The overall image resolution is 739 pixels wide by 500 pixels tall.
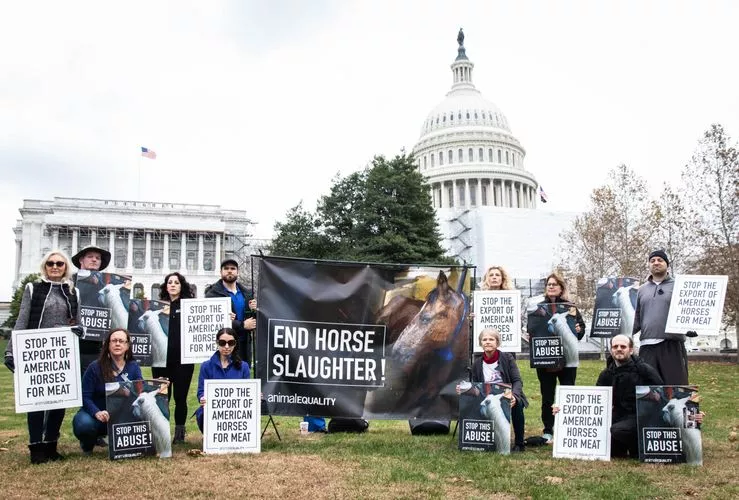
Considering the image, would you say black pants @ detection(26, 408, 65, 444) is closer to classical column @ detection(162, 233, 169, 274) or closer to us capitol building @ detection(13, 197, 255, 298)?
us capitol building @ detection(13, 197, 255, 298)

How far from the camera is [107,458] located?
8125 millimetres

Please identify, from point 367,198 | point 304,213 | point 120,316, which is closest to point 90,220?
point 304,213

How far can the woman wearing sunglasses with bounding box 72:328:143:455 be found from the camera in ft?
27.4

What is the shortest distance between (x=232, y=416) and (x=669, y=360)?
5536mm

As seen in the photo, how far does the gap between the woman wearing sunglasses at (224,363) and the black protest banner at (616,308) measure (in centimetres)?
520

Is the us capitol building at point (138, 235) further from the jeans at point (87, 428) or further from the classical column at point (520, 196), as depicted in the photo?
the jeans at point (87, 428)

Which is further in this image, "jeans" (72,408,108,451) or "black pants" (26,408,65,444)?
"jeans" (72,408,108,451)

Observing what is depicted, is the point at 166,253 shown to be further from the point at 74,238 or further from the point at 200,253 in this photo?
the point at 74,238

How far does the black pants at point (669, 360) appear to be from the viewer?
8883mm

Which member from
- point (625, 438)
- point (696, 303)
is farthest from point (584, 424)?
point (696, 303)

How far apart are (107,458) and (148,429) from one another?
611 mm

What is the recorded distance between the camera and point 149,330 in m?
9.46

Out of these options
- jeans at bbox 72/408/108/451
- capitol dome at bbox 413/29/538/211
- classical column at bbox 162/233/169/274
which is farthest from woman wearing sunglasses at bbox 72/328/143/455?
capitol dome at bbox 413/29/538/211

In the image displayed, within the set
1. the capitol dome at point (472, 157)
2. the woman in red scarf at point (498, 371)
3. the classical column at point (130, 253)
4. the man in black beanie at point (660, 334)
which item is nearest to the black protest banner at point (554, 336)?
the woman in red scarf at point (498, 371)
